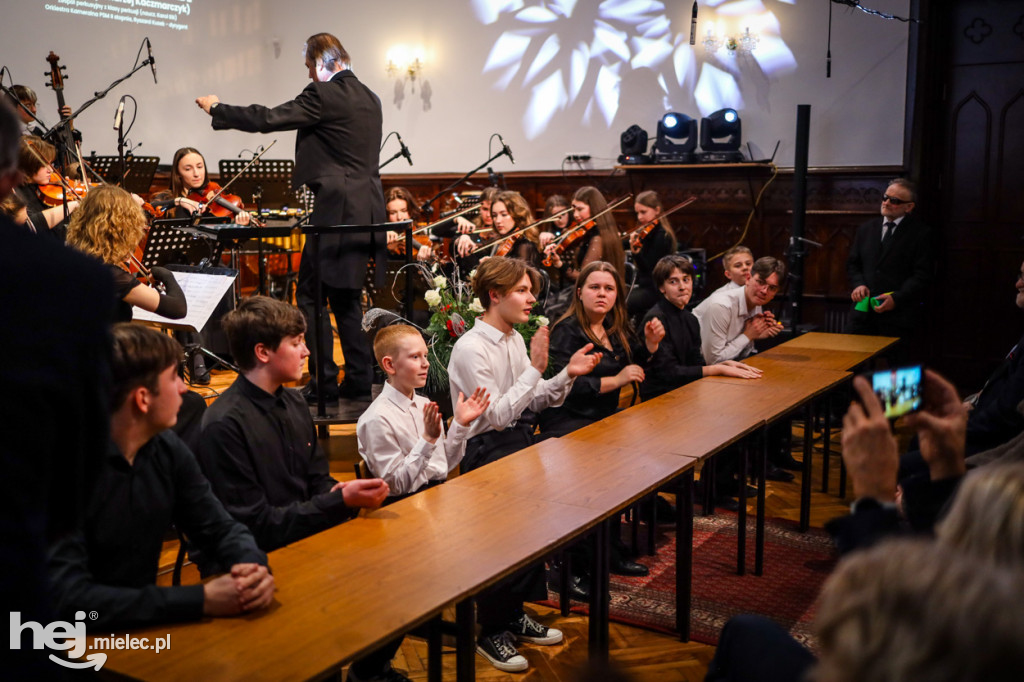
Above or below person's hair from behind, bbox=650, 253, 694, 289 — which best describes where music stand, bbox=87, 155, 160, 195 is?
above

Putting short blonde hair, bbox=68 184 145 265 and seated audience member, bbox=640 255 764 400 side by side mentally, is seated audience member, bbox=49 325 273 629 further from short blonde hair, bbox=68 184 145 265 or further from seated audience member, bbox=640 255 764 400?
seated audience member, bbox=640 255 764 400

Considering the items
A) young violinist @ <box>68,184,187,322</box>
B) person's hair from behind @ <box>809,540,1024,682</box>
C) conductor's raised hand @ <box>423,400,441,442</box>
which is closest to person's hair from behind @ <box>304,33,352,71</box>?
young violinist @ <box>68,184,187,322</box>

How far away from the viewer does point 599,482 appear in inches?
97.9

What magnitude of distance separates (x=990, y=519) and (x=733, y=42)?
7153mm

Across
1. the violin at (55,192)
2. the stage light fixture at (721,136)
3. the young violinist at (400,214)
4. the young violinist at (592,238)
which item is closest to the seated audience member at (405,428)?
the violin at (55,192)

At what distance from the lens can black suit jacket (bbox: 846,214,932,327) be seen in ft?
18.7

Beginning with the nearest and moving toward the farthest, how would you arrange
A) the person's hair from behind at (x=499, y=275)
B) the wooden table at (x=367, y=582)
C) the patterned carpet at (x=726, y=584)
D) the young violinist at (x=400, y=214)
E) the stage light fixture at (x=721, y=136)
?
1. the wooden table at (x=367, y=582)
2. the patterned carpet at (x=726, y=584)
3. the person's hair from behind at (x=499, y=275)
4. the young violinist at (x=400, y=214)
5. the stage light fixture at (x=721, y=136)

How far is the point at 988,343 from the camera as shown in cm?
646

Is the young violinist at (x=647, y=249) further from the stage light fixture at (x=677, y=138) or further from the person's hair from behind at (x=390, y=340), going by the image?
the person's hair from behind at (x=390, y=340)

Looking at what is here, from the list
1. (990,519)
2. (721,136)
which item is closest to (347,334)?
(990,519)

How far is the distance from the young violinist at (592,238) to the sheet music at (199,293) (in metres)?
2.40

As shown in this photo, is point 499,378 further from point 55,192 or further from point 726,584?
point 55,192

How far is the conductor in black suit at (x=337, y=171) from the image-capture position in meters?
4.39

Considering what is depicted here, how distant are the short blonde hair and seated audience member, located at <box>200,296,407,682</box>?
4.34ft
